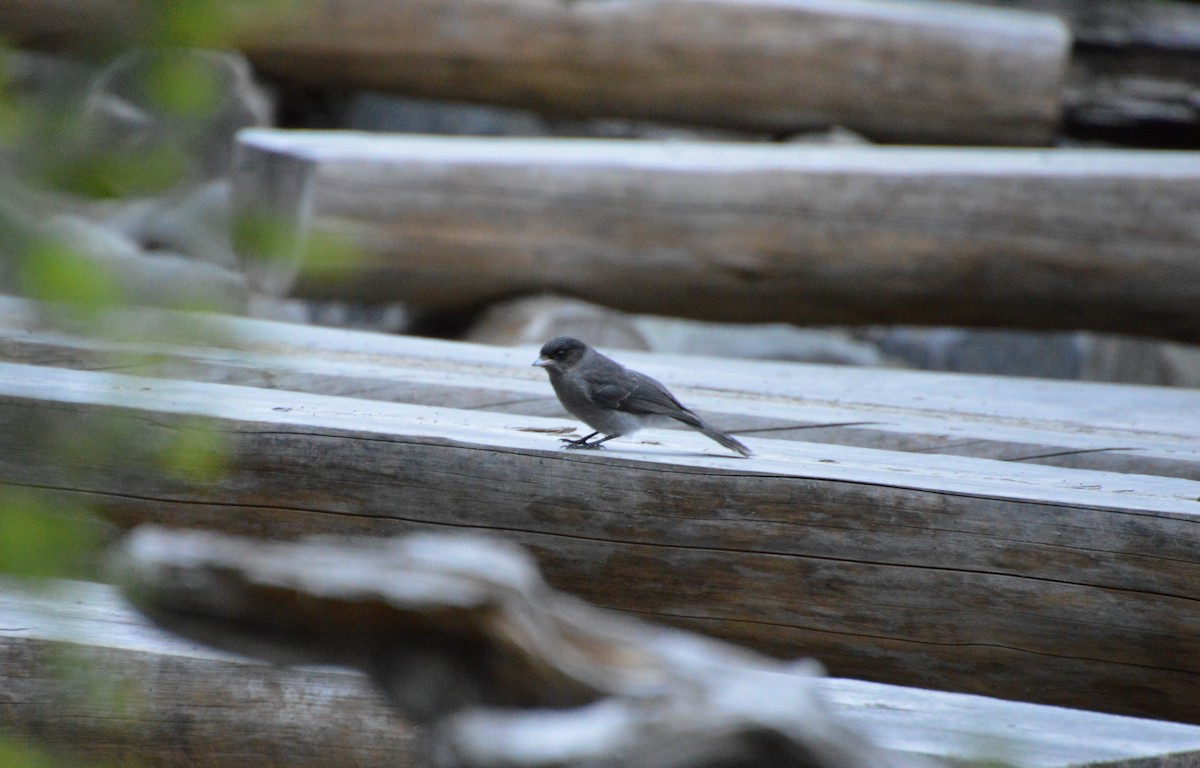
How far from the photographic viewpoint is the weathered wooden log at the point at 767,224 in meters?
5.08

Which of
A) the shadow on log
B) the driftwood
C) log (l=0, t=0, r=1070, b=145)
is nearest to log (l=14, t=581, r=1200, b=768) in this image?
the shadow on log

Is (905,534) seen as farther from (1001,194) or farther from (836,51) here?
(836,51)

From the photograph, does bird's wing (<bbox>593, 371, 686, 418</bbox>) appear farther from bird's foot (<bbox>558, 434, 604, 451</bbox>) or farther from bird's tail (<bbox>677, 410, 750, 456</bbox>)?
bird's foot (<bbox>558, 434, 604, 451</bbox>)

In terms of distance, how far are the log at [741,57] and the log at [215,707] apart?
4700 mm

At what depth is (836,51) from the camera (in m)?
6.22

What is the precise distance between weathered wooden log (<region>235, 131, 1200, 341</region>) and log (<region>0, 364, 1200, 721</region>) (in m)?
2.55

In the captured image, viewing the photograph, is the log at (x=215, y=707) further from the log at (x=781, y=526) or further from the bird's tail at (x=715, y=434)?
the bird's tail at (x=715, y=434)

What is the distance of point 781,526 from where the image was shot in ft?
7.97

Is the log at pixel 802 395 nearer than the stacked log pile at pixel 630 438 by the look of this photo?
No

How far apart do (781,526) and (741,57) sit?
434 cm

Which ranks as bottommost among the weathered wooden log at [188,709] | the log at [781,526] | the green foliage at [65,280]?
the weathered wooden log at [188,709]

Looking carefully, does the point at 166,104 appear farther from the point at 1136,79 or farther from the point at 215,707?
the point at 1136,79

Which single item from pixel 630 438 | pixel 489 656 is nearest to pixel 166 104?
pixel 489 656

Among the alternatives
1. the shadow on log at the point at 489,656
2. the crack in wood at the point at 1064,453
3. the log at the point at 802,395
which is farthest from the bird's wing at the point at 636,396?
the shadow on log at the point at 489,656
